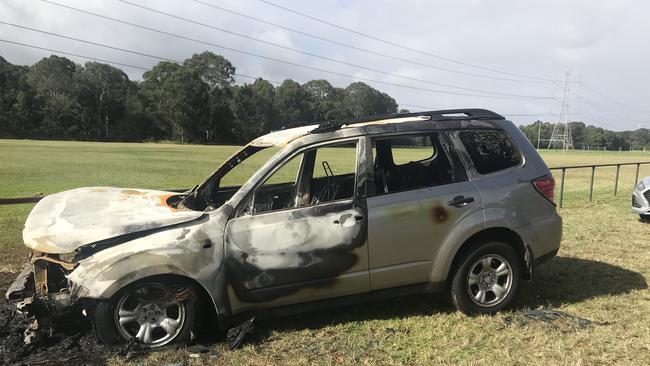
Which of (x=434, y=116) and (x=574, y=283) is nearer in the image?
(x=434, y=116)

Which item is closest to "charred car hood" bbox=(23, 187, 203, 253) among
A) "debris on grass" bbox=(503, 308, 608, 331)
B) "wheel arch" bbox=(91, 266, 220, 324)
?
"wheel arch" bbox=(91, 266, 220, 324)

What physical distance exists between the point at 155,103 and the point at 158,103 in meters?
1.27

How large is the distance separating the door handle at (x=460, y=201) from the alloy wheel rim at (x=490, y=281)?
1.82 ft

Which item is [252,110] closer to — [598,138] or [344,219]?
[344,219]

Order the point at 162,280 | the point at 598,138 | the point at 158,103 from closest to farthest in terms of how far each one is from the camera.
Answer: the point at 162,280
the point at 158,103
the point at 598,138

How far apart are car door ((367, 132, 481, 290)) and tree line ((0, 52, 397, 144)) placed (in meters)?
67.0

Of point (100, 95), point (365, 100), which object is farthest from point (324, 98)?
point (100, 95)

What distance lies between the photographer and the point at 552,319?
4.39m

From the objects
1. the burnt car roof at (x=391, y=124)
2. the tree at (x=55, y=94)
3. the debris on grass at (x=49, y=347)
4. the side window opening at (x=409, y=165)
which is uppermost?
the tree at (x=55, y=94)

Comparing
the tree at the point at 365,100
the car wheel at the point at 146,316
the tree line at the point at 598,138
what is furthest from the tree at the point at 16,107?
the tree line at the point at 598,138

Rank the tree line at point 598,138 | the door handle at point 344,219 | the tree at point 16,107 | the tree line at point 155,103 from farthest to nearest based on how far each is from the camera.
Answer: the tree line at point 598,138, the tree line at point 155,103, the tree at point 16,107, the door handle at point 344,219

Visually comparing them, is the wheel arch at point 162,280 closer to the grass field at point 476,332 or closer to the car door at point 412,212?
the grass field at point 476,332

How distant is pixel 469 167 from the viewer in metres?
4.45

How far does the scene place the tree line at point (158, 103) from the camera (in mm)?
72812
